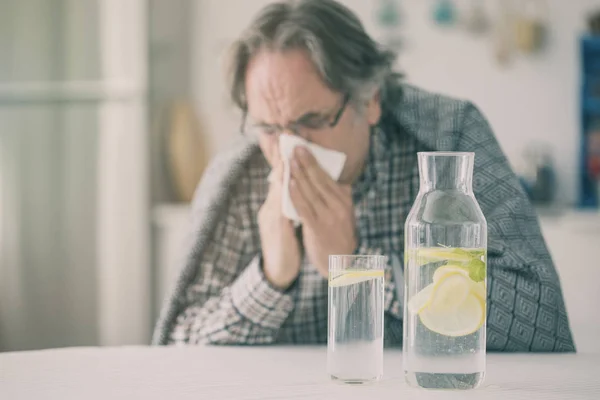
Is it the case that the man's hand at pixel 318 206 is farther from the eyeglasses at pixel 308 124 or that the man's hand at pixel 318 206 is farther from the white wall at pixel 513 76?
the white wall at pixel 513 76

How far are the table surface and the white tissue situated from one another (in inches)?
13.9

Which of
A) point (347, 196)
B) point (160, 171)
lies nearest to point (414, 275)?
point (347, 196)

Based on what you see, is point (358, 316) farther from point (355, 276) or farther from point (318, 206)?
point (318, 206)

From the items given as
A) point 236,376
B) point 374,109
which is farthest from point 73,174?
point 236,376

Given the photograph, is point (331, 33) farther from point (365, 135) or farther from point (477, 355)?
point (477, 355)

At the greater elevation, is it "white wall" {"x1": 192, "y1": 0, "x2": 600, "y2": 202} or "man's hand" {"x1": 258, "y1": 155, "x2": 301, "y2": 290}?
"white wall" {"x1": 192, "y1": 0, "x2": 600, "y2": 202}

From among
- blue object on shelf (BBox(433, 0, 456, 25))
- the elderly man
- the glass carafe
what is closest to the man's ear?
the elderly man

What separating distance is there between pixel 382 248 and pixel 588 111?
2.27m

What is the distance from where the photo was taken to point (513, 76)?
378 cm

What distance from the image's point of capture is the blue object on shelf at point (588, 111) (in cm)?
370

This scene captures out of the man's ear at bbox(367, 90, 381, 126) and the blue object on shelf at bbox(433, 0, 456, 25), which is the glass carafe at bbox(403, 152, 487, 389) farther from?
the blue object on shelf at bbox(433, 0, 456, 25)

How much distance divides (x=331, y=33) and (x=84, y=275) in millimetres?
2329

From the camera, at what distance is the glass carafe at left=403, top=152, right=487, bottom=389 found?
0.92 m

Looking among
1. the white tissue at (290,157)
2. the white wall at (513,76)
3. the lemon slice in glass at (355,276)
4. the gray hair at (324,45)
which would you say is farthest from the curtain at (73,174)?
the lemon slice in glass at (355,276)
